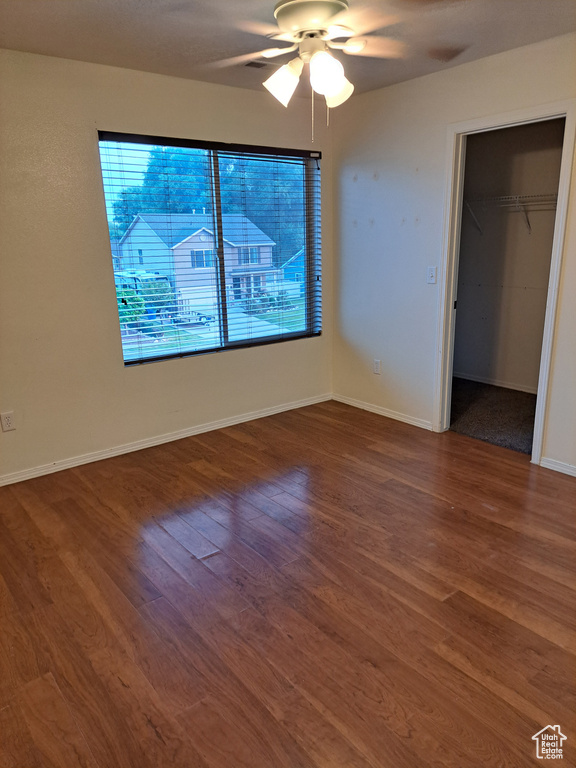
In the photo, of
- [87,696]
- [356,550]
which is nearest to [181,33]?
[356,550]

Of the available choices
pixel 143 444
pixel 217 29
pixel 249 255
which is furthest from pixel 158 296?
pixel 217 29

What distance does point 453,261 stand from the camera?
364 cm

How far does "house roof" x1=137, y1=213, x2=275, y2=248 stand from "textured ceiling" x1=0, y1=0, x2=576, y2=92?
88 cm

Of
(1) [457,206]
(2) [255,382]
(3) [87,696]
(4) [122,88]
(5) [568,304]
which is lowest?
(3) [87,696]

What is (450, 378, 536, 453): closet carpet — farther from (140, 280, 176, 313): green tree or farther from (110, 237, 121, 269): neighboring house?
(110, 237, 121, 269): neighboring house

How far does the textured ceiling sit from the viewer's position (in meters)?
2.30

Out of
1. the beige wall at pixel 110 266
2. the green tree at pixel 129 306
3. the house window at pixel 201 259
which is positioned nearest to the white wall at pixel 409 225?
the beige wall at pixel 110 266

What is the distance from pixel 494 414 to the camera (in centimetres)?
426

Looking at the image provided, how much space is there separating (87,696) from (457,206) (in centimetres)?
339

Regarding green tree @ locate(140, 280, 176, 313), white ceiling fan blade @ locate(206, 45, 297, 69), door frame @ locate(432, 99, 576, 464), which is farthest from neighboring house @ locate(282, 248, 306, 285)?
white ceiling fan blade @ locate(206, 45, 297, 69)

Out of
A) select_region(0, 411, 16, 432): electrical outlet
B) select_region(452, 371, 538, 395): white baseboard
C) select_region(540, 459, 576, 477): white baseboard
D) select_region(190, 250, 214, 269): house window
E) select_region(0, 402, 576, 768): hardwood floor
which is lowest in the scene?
select_region(0, 402, 576, 768): hardwood floor

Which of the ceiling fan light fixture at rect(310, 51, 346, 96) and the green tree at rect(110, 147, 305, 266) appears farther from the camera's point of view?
the green tree at rect(110, 147, 305, 266)

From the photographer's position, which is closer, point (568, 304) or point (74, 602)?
point (74, 602)

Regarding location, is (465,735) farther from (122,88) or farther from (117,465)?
(122,88)
